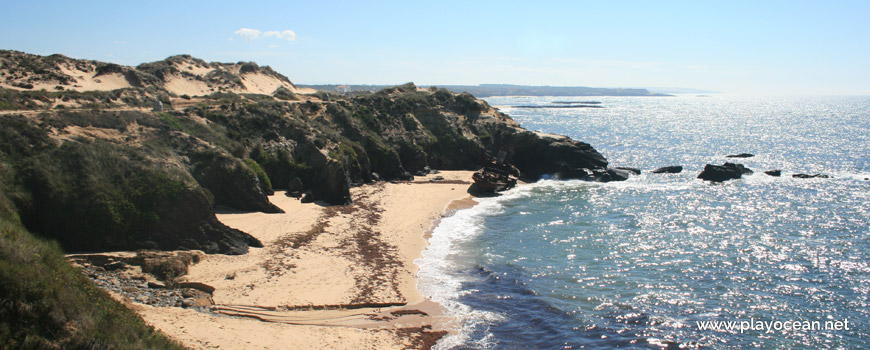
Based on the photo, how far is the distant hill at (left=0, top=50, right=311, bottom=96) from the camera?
132 ft

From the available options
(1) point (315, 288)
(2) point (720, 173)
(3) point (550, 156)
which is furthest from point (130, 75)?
(2) point (720, 173)

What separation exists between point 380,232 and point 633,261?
493 inches

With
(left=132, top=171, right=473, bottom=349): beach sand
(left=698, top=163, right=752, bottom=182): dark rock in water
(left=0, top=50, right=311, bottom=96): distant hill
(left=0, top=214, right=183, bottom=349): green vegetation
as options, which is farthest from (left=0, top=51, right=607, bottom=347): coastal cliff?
(left=698, top=163, right=752, bottom=182): dark rock in water

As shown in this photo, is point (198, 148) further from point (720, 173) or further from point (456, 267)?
point (720, 173)

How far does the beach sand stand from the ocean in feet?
4.59

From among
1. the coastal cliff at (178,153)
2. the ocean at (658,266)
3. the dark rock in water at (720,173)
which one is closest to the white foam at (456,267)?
the ocean at (658,266)

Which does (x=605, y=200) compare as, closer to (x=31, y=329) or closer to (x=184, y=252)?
(x=184, y=252)

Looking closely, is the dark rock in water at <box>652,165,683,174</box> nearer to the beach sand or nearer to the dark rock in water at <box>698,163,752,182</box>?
the dark rock in water at <box>698,163,752,182</box>

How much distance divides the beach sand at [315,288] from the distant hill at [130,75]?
22111 mm

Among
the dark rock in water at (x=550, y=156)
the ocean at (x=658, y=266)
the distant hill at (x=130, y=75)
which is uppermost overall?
the distant hill at (x=130, y=75)

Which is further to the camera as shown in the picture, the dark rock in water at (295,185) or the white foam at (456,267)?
the dark rock in water at (295,185)

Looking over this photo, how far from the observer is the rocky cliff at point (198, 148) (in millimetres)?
20781

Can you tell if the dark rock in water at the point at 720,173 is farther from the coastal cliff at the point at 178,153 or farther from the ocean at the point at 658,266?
the coastal cliff at the point at 178,153

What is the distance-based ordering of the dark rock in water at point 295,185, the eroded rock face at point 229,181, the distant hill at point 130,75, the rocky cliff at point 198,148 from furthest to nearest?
1. the distant hill at point 130,75
2. the dark rock in water at point 295,185
3. the eroded rock face at point 229,181
4. the rocky cliff at point 198,148
